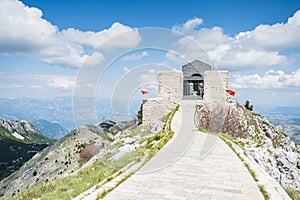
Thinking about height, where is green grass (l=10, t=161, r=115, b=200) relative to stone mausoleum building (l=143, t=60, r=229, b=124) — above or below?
below

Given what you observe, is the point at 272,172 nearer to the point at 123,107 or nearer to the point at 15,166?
the point at 123,107

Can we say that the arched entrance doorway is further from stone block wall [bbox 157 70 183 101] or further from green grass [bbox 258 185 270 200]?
green grass [bbox 258 185 270 200]

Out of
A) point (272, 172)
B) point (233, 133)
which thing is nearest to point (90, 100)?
point (272, 172)

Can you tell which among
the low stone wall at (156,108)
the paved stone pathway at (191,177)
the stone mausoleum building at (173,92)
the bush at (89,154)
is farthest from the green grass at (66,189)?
the bush at (89,154)

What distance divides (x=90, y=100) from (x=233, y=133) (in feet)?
39.6

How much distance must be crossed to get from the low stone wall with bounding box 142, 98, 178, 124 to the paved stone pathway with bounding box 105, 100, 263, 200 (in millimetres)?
10191

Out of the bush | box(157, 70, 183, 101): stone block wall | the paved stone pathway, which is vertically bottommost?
the bush

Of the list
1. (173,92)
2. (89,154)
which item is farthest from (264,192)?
(89,154)

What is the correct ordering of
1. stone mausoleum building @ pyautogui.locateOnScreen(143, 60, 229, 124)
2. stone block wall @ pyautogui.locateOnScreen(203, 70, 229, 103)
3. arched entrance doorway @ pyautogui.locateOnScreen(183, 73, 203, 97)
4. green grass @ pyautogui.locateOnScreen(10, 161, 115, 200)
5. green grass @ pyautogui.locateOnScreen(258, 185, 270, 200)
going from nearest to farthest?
green grass @ pyautogui.locateOnScreen(258, 185, 270, 200)
green grass @ pyautogui.locateOnScreen(10, 161, 115, 200)
stone block wall @ pyautogui.locateOnScreen(203, 70, 229, 103)
stone mausoleum building @ pyautogui.locateOnScreen(143, 60, 229, 124)
arched entrance doorway @ pyautogui.locateOnScreen(183, 73, 203, 97)

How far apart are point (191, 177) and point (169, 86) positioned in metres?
15.9

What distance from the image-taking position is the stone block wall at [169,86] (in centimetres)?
2278

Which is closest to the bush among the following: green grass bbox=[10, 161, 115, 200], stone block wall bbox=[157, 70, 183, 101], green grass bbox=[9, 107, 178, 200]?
stone block wall bbox=[157, 70, 183, 101]

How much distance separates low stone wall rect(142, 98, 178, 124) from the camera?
22.5 m

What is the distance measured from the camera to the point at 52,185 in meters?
8.43
